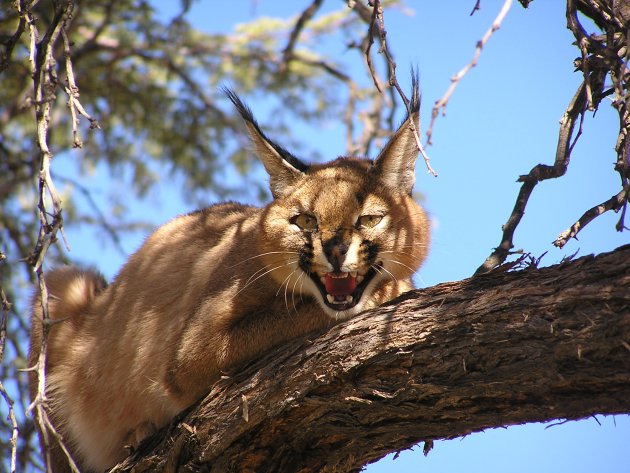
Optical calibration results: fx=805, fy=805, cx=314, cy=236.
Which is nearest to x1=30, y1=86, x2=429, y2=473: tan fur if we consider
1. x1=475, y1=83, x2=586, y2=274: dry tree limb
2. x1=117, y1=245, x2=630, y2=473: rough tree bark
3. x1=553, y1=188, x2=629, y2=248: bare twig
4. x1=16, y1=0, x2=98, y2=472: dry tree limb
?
x1=117, y1=245, x2=630, y2=473: rough tree bark

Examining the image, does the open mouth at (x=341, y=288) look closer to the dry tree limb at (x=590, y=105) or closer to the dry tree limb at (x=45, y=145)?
the dry tree limb at (x=590, y=105)

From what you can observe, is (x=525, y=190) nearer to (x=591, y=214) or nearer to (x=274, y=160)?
(x=591, y=214)

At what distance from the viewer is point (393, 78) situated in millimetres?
4398

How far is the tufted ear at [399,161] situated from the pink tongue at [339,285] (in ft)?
2.81

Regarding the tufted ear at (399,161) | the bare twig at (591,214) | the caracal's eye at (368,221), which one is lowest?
the bare twig at (591,214)

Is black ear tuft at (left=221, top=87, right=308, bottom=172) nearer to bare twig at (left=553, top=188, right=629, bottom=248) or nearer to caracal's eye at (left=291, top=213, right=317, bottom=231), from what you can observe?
caracal's eye at (left=291, top=213, right=317, bottom=231)

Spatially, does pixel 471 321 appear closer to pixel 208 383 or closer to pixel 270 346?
pixel 270 346

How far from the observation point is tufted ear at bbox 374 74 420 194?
17.7ft

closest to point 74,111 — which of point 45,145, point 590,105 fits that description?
point 45,145

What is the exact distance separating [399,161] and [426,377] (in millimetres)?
1999

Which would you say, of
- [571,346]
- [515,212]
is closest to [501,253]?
[515,212]

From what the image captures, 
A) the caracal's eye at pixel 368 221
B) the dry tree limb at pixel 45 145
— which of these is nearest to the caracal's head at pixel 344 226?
the caracal's eye at pixel 368 221

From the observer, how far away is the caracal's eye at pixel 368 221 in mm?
5066

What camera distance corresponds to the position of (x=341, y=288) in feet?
16.1
